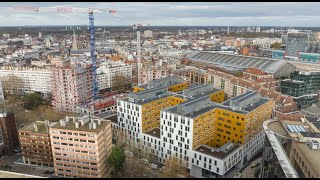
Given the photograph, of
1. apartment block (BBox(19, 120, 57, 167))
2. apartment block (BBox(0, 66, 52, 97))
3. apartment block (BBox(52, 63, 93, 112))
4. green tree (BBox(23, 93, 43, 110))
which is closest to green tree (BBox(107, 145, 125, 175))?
apartment block (BBox(19, 120, 57, 167))

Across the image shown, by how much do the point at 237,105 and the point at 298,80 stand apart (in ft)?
81.2

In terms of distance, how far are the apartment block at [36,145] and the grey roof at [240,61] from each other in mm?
51030

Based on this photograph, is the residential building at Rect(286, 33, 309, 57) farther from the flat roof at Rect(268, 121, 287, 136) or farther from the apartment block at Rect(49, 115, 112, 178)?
the apartment block at Rect(49, 115, 112, 178)

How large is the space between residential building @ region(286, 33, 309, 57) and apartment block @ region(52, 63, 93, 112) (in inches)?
3127

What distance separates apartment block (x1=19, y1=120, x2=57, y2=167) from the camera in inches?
1248

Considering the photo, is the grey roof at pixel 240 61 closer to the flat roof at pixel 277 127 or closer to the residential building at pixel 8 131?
the flat roof at pixel 277 127

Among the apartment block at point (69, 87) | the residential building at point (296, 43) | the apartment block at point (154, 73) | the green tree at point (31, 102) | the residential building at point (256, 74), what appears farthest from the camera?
the residential building at point (296, 43)

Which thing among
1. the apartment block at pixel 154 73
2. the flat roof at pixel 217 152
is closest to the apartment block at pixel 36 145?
the flat roof at pixel 217 152

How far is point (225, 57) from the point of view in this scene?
8031 centimetres

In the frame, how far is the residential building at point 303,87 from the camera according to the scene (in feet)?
160

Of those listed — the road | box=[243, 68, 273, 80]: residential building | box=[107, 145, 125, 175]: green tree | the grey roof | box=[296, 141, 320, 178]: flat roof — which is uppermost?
the grey roof

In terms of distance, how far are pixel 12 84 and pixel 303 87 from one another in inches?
2316

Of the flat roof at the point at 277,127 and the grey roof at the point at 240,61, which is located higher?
the grey roof at the point at 240,61

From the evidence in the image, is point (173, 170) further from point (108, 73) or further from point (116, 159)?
point (108, 73)
